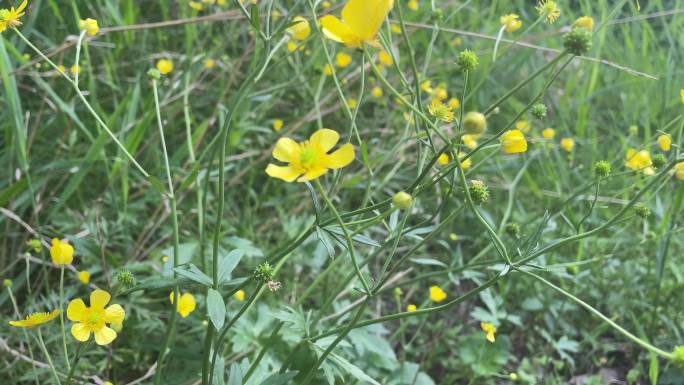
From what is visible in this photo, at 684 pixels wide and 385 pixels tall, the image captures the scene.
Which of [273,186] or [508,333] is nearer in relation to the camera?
[508,333]

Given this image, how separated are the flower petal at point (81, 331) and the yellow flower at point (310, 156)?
378mm

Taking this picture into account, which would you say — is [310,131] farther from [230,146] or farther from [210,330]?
[210,330]

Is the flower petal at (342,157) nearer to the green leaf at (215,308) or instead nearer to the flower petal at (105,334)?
the green leaf at (215,308)

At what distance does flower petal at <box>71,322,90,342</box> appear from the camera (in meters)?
0.92

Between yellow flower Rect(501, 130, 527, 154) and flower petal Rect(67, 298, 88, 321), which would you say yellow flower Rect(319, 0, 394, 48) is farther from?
flower petal Rect(67, 298, 88, 321)

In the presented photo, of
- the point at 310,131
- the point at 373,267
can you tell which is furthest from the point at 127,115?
the point at 373,267

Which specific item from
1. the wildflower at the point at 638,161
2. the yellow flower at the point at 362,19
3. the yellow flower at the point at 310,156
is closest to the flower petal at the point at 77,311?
the yellow flower at the point at 310,156

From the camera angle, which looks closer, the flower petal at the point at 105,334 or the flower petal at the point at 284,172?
the flower petal at the point at 284,172

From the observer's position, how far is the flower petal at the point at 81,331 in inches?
36.0

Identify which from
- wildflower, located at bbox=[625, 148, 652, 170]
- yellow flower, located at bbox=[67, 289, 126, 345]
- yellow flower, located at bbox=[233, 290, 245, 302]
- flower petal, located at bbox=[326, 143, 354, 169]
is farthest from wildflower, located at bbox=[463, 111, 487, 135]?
wildflower, located at bbox=[625, 148, 652, 170]

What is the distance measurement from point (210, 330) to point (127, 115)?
36.7 inches

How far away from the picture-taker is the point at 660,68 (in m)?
2.48

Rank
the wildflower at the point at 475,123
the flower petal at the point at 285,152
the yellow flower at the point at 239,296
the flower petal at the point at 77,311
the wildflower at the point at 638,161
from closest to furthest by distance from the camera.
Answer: the wildflower at the point at 475,123, the flower petal at the point at 285,152, the flower petal at the point at 77,311, the yellow flower at the point at 239,296, the wildflower at the point at 638,161

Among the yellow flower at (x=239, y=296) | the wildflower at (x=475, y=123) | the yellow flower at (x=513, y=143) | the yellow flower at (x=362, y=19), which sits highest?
the yellow flower at (x=362, y=19)
